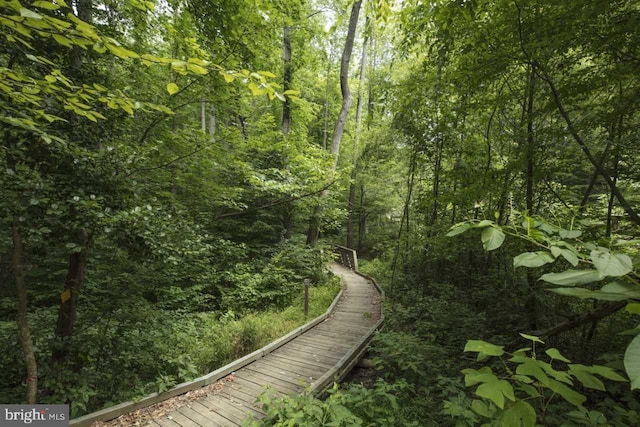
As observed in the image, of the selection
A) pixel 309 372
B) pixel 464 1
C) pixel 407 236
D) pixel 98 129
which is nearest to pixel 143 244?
pixel 98 129

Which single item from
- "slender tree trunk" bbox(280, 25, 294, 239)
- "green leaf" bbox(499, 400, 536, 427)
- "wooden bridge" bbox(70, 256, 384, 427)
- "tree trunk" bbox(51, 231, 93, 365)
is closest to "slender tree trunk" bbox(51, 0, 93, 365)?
"tree trunk" bbox(51, 231, 93, 365)

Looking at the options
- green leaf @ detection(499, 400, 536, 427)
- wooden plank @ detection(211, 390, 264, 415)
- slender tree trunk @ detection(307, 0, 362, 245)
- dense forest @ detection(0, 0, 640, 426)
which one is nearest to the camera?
green leaf @ detection(499, 400, 536, 427)

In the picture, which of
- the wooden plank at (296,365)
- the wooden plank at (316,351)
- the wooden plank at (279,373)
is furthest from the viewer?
the wooden plank at (316,351)

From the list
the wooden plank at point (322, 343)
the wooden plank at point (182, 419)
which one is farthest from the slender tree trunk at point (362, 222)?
the wooden plank at point (182, 419)

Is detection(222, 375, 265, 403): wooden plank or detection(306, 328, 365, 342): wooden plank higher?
detection(306, 328, 365, 342): wooden plank

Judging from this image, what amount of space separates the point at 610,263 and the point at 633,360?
240mm

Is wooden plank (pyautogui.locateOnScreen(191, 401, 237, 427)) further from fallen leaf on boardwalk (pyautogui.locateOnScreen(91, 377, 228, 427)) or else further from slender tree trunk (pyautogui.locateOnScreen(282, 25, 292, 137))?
slender tree trunk (pyautogui.locateOnScreen(282, 25, 292, 137))

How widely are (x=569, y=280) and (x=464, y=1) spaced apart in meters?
2.78

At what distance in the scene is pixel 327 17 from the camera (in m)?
13.2

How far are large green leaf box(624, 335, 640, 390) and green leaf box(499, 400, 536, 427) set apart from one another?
13.2 inches

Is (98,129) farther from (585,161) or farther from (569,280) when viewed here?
(585,161)

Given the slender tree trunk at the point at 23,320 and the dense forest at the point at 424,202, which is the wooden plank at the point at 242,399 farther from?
the slender tree trunk at the point at 23,320

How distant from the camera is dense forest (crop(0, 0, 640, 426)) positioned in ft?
4.54

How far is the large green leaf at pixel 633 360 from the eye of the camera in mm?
632
